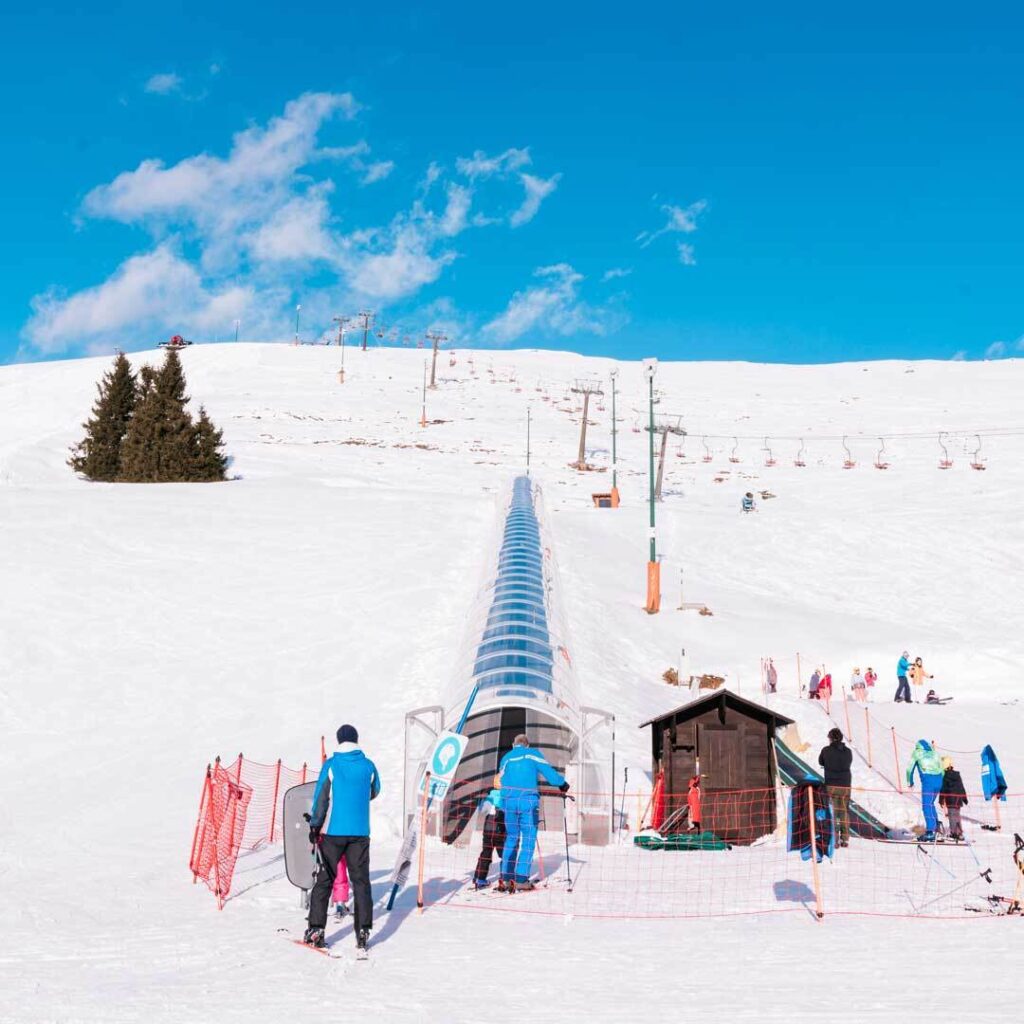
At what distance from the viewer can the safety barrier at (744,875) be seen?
7.80 metres

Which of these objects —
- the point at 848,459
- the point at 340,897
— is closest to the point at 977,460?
the point at 848,459

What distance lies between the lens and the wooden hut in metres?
12.8

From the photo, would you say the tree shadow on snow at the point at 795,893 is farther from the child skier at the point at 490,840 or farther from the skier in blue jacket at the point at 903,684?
Result: the skier in blue jacket at the point at 903,684

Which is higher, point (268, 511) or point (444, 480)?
point (444, 480)

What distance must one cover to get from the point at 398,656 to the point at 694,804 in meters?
9.21

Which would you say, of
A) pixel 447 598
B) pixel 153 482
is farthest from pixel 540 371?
pixel 447 598

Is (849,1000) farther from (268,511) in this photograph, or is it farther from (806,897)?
(268,511)

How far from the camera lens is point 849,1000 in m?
4.98

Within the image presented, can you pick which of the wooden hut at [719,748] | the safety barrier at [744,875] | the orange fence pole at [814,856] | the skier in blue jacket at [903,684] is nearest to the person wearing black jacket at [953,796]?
the safety barrier at [744,875]

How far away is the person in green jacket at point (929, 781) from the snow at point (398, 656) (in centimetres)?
311

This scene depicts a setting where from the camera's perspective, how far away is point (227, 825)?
9.32m

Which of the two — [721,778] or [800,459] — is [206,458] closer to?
[721,778]

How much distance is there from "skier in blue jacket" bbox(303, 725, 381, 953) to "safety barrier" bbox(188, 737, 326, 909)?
1.51 metres

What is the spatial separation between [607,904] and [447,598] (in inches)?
640
